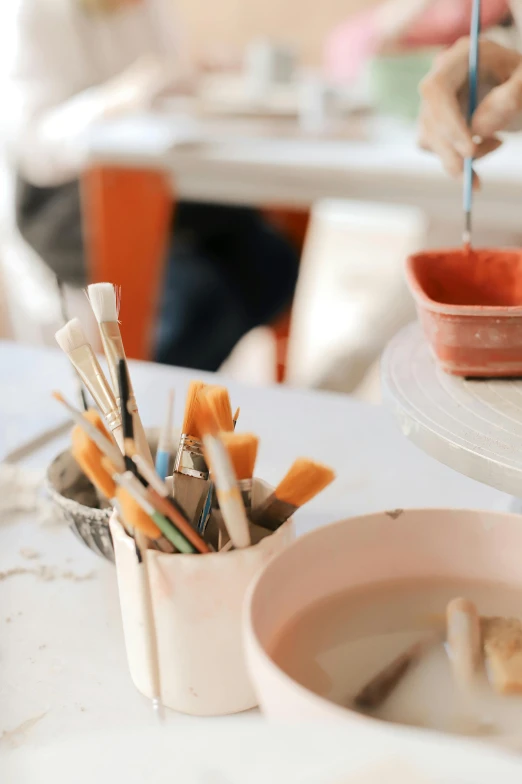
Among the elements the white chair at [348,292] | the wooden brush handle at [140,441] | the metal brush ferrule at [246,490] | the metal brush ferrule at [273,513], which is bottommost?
the white chair at [348,292]

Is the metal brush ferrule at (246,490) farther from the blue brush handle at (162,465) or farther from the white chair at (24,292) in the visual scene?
the white chair at (24,292)

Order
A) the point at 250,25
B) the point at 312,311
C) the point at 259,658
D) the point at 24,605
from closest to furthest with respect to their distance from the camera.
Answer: the point at 259,658
the point at 24,605
the point at 312,311
the point at 250,25

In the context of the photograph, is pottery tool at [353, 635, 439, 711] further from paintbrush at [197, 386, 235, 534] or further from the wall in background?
the wall in background

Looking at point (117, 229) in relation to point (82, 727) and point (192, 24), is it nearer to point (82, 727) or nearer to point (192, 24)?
point (82, 727)

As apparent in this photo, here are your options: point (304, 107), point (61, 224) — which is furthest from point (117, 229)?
point (304, 107)

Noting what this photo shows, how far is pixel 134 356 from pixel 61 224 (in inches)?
10.3

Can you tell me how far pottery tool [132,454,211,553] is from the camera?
0.88 ft

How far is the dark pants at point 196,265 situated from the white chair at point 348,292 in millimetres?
185

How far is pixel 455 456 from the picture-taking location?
0.33 metres

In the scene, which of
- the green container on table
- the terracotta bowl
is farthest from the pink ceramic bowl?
the green container on table

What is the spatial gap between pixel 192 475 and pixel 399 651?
0.34 feet

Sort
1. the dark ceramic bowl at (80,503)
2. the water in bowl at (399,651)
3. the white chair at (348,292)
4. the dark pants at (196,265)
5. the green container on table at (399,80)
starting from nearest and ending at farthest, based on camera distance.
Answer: the water in bowl at (399,651) < the dark ceramic bowl at (80,503) < the green container on table at (399,80) < the dark pants at (196,265) < the white chair at (348,292)

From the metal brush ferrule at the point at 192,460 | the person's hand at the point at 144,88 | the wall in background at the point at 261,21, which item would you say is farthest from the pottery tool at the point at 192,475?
the wall in background at the point at 261,21

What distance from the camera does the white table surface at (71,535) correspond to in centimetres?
33
